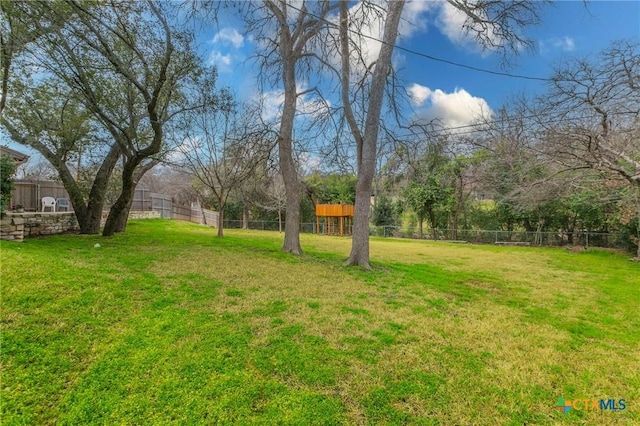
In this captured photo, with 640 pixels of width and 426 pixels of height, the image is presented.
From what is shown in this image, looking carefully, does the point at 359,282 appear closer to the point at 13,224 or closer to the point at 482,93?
the point at 13,224

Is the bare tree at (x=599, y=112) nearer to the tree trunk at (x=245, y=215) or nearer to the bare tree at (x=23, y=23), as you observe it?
the bare tree at (x=23, y=23)

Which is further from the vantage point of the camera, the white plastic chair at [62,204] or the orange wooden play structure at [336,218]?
the orange wooden play structure at [336,218]

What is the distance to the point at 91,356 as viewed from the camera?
2457mm

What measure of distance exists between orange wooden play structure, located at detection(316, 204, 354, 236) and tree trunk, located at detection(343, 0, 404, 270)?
1171 centimetres

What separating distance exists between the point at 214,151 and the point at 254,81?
533 cm

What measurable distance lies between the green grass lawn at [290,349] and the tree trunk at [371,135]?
1.52 meters

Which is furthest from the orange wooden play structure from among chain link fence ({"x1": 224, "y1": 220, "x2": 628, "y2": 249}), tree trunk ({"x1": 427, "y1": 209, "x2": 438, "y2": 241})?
tree trunk ({"x1": 427, "y1": 209, "x2": 438, "y2": 241})

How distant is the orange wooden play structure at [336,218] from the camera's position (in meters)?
18.1

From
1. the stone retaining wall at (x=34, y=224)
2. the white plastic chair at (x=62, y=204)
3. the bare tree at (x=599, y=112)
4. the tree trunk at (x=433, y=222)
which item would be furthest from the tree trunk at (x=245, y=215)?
the bare tree at (x=599, y=112)

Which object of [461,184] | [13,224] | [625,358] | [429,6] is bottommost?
[625,358]

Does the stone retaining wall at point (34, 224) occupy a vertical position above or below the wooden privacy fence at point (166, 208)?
below

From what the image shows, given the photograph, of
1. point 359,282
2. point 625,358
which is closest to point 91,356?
point 359,282

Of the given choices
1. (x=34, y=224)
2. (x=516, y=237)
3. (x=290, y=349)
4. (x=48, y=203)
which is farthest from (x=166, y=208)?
(x=516, y=237)

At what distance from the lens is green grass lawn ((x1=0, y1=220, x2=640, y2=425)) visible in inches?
79.8
